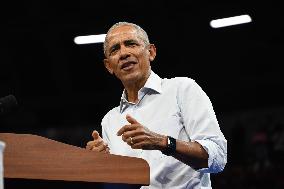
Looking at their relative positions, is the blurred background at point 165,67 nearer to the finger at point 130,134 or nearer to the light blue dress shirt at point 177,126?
the light blue dress shirt at point 177,126

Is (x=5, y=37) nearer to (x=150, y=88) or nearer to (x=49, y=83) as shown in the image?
(x=49, y=83)

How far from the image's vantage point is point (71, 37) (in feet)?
29.5

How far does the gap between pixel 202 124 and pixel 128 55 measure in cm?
44

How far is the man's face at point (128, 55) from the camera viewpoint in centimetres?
220

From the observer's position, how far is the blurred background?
7.91 meters

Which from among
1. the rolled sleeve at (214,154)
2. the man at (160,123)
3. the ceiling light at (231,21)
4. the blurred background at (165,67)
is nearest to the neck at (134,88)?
the man at (160,123)

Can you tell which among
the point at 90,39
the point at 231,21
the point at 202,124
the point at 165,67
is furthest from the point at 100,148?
the point at 165,67

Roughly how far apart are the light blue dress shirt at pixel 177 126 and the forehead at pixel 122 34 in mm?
176

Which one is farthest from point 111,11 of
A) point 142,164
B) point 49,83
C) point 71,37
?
point 142,164

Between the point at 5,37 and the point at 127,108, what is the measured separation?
6.85 m

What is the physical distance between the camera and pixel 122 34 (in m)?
2.25

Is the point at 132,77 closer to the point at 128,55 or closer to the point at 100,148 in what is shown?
the point at 128,55

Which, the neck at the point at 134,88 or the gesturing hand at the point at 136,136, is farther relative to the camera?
the neck at the point at 134,88

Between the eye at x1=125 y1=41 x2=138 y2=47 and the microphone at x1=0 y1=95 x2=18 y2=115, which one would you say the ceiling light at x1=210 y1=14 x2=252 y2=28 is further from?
the microphone at x1=0 y1=95 x2=18 y2=115
